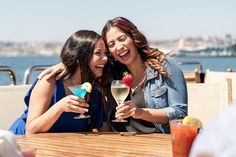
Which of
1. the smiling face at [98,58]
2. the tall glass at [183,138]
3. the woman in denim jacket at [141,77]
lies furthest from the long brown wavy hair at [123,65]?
the tall glass at [183,138]

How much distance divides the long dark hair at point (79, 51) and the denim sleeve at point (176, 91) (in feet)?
1.37

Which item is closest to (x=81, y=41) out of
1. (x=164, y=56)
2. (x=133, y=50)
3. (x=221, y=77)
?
(x=133, y=50)

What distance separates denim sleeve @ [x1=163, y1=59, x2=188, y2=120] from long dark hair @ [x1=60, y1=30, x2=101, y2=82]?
1.37 feet

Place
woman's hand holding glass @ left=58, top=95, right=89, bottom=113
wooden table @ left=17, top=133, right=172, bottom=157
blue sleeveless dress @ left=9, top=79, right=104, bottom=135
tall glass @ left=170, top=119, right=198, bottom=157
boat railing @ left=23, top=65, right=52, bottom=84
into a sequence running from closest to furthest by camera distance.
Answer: tall glass @ left=170, top=119, right=198, bottom=157, wooden table @ left=17, top=133, right=172, bottom=157, woman's hand holding glass @ left=58, top=95, right=89, bottom=113, blue sleeveless dress @ left=9, top=79, right=104, bottom=135, boat railing @ left=23, top=65, right=52, bottom=84

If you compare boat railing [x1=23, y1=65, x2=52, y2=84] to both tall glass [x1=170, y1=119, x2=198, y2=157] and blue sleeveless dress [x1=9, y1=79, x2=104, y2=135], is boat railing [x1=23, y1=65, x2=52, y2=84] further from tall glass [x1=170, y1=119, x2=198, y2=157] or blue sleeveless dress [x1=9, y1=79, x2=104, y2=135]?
tall glass [x1=170, y1=119, x2=198, y2=157]

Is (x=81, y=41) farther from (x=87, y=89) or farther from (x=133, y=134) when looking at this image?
(x=133, y=134)

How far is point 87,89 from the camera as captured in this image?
70.6 inches

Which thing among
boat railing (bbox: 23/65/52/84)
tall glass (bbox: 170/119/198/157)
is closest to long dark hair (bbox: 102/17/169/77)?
tall glass (bbox: 170/119/198/157)

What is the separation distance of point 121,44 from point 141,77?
0.21m

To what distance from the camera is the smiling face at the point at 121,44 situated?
2215 mm

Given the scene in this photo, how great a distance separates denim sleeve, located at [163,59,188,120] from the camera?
2061 millimetres

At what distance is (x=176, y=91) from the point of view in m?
2.11

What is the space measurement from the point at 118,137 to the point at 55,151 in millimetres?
355

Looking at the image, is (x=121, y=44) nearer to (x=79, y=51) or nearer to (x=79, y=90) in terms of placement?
(x=79, y=51)
